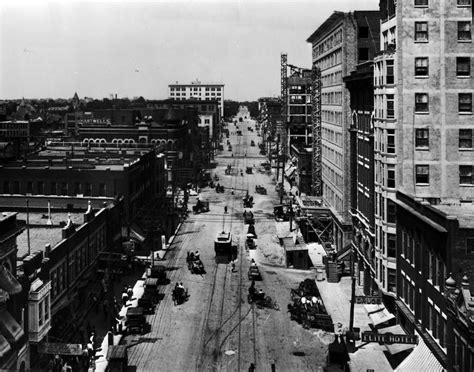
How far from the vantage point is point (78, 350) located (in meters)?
31.0

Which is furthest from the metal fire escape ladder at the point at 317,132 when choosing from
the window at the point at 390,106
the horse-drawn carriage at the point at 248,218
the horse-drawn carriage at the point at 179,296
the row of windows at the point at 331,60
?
the window at the point at 390,106

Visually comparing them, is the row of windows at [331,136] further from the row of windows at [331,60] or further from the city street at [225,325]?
the city street at [225,325]

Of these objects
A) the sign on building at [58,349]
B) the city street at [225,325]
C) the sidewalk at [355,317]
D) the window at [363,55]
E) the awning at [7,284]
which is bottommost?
the sidewalk at [355,317]

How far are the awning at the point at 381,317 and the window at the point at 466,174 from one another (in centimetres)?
1072

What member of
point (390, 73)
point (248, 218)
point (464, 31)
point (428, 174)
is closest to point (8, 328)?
point (428, 174)

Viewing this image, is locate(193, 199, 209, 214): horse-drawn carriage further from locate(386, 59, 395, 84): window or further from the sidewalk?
locate(386, 59, 395, 84): window

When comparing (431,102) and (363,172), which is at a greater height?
(431,102)

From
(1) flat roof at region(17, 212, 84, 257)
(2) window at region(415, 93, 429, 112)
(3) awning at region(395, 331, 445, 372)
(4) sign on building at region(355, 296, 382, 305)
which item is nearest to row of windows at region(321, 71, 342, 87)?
(2) window at region(415, 93, 429, 112)

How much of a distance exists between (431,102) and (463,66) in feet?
10.7

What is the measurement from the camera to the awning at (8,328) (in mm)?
22625

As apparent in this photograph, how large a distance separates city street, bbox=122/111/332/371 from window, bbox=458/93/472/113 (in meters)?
18.7

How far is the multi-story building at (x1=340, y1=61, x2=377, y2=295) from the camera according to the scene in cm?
4769

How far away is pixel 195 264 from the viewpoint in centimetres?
5653

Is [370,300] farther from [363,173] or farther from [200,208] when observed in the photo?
[200,208]
